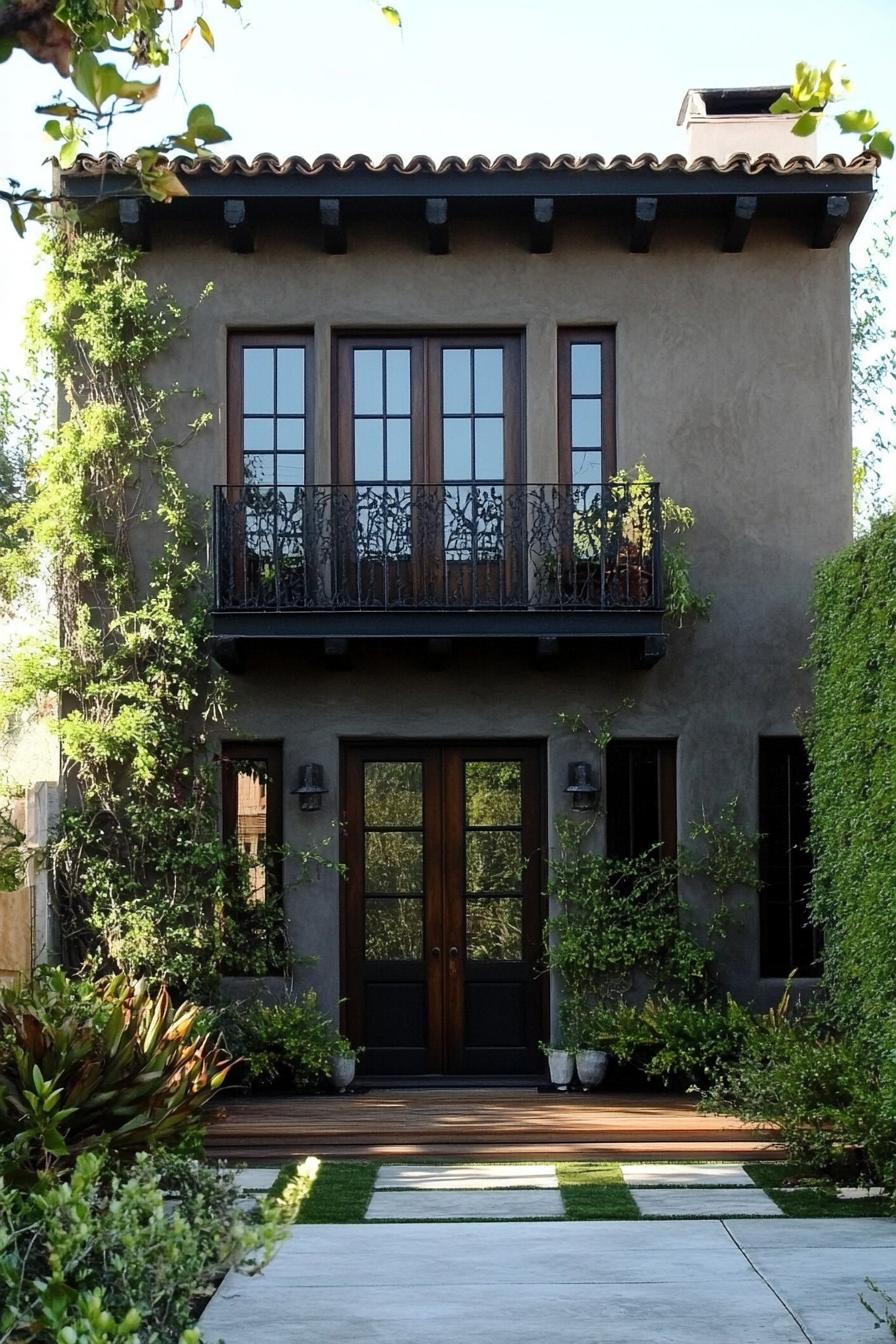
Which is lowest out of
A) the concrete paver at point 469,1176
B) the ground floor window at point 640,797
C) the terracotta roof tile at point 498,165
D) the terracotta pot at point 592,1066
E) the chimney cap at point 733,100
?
the concrete paver at point 469,1176

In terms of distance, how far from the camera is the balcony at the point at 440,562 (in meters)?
11.6

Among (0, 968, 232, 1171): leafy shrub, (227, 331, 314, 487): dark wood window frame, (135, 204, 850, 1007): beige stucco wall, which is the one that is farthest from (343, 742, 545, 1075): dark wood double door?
(0, 968, 232, 1171): leafy shrub

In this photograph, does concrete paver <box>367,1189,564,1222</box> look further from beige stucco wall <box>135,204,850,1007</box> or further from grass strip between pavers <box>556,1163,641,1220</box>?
beige stucco wall <box>135,204,850,1007</box>

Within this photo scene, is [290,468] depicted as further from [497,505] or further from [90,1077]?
[90,1077]

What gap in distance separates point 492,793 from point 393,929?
1243mm

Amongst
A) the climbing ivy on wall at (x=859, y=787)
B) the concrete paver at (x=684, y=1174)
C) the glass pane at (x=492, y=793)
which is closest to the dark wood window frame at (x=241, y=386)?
→ the glass pane at (x=492, y=793)

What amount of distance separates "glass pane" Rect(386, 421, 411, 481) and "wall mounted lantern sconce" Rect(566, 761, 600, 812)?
8.24ft

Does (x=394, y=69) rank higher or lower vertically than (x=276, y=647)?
higher

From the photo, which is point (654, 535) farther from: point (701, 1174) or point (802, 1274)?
point (802, 1274)

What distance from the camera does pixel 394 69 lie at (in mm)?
6562

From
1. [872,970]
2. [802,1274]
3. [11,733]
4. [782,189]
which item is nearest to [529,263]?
[782,189]

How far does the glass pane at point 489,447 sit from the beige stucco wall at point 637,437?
29cm

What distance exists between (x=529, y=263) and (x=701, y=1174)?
22.2 ft

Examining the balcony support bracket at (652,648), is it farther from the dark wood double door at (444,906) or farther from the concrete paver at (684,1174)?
the concrete paver at (684,1174)
